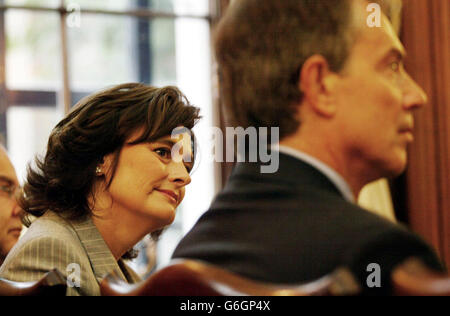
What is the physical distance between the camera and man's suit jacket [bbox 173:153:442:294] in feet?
2.60

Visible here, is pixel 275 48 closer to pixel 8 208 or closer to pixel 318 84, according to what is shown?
pixel 318 84

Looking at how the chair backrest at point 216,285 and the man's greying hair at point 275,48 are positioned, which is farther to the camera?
the man's greying hair at point 275,48

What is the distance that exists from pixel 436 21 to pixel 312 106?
4.27 meters

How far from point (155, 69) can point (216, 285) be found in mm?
5241

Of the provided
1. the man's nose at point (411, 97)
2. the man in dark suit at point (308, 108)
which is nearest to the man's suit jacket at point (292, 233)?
the man in dark suit at point (308, 108)

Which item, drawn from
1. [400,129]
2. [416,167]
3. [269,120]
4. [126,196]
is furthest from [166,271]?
[416,167]

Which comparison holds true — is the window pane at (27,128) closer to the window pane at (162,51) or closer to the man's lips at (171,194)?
the window pane at (162,51)

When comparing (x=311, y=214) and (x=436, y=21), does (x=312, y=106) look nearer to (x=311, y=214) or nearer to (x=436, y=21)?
(x=311, y=214)

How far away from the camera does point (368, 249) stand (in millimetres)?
794

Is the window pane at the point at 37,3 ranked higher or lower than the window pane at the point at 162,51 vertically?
higher

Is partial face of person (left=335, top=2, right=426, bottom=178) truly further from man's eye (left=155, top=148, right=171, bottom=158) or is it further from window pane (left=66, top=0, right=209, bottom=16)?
window pane (left=66, top=0, right=209, bottom=16)

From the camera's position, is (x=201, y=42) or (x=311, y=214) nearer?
(x=311, y=214)

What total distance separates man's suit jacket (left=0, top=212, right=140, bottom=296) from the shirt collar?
0.57 meters

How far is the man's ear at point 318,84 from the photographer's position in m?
0.97
